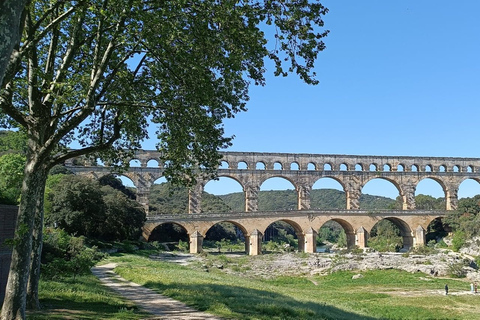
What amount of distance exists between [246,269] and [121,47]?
25.1 metres

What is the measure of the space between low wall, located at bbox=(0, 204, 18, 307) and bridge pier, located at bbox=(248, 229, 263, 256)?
118 feet

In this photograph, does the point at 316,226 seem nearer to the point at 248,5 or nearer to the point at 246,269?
the point at 246,269

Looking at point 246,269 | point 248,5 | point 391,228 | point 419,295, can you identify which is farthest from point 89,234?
point 391,228

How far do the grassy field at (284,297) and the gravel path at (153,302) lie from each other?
0.35m

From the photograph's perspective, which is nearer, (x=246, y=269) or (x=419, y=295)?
(x=419, y=295)

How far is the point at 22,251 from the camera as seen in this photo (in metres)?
7.59

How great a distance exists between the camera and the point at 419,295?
21.2 metres

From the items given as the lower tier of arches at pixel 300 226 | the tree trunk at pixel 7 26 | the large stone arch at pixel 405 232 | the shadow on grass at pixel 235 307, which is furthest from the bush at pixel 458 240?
the tree trunk at pixel 7 26

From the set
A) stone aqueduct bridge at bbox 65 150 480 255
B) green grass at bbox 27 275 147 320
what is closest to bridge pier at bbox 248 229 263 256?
Answer: stone aqueduct bridge at bbox 65 150 480 255

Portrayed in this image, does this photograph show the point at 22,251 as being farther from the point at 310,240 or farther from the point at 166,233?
the point at 166,233

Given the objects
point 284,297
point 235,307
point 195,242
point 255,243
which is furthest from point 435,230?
point 235,307

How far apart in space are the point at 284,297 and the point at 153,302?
5.60 metres

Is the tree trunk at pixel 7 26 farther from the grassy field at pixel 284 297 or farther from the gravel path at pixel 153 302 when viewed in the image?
the gravel path at pixel 153 302

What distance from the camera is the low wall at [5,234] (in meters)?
8.80
